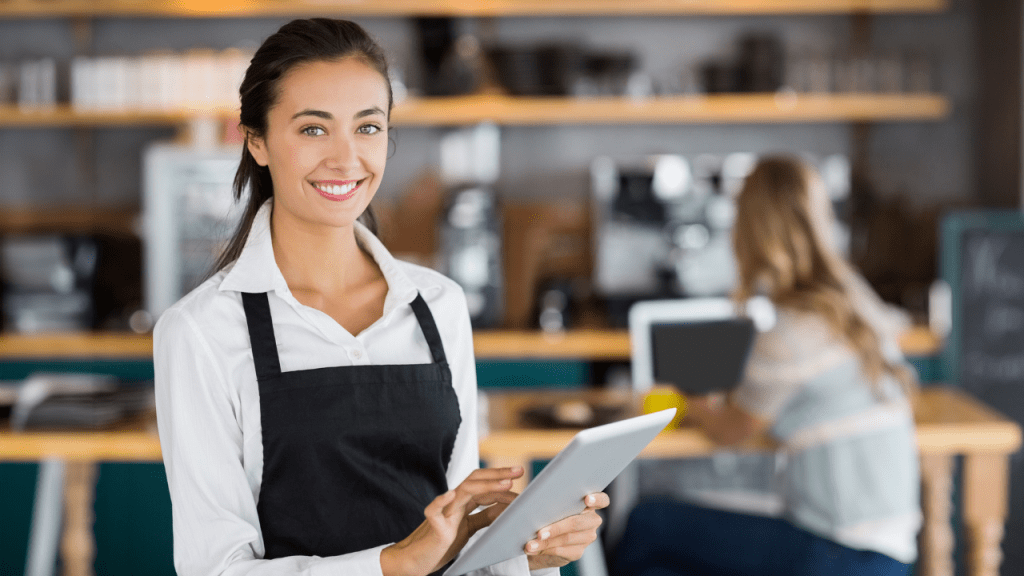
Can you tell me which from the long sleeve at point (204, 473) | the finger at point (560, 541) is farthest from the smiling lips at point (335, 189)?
the finger at point (560, 541)

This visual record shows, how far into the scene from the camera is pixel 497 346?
3928mm

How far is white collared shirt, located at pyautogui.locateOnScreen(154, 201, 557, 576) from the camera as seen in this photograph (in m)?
1.18

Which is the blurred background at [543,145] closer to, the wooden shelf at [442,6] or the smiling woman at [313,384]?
the wooden shelf at [442,6]

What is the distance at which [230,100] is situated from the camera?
14.1ft

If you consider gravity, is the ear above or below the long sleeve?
above

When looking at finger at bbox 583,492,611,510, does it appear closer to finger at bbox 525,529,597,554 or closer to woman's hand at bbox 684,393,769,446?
finger at bbox 525,529,597,554

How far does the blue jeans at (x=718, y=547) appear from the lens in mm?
1777

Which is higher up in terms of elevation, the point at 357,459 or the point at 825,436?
the point at 357,459

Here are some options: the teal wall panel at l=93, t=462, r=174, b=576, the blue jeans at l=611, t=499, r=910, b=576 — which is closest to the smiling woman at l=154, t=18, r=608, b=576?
the blue jeans at l=611, t=499, r=910, b=576

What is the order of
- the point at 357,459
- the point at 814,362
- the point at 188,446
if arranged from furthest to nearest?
the point at 814,362 < the point at 357,459 < the point at 188,446

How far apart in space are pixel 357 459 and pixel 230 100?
11.0 ft

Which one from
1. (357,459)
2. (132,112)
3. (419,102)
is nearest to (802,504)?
(357,459)

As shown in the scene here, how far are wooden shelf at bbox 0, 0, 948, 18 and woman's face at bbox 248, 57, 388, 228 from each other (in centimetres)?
317

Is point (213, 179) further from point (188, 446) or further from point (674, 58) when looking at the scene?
point (188, 446)
